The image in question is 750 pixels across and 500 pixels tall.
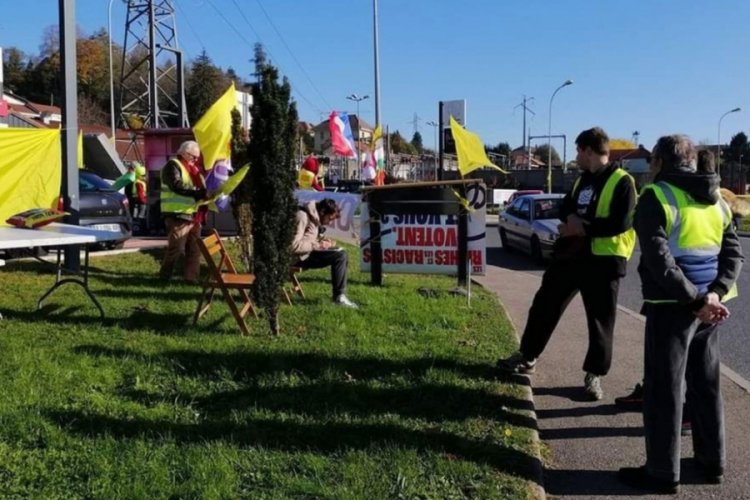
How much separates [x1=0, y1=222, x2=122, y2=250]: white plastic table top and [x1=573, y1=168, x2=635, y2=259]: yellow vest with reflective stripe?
427 cm

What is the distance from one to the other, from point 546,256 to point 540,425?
34.0ft

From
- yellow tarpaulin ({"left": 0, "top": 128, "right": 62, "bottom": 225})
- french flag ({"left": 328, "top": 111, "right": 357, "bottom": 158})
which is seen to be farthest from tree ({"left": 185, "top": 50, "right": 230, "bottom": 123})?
yellow tarpaulin ({"left": 0, "top": 128, "right": 62, "bottom": 225})

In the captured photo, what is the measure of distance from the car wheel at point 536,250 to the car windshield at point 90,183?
876 centimetres

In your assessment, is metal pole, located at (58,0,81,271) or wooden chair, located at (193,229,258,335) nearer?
wooden chair, located at (193,229,258,335)

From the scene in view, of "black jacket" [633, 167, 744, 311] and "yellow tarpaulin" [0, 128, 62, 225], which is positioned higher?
"yellow tarpaulin" [0, 128, 62, 225]

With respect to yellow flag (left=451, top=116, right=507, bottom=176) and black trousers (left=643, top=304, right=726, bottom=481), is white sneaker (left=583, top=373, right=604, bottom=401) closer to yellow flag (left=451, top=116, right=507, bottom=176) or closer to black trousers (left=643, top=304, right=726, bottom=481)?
black trousers (left=643, top=304, right=726, bottom=481)

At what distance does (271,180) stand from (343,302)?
2.36m

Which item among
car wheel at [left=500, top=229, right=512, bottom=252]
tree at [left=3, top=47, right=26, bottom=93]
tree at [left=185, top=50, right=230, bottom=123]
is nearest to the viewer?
car wheel at [left=500, top=229, right=512, bottom=252]

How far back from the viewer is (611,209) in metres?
4.96

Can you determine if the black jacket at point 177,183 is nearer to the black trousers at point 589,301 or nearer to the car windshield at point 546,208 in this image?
the black trousers at point 589,301

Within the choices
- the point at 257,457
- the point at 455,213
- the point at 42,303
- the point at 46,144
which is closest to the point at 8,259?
the point at 46,144

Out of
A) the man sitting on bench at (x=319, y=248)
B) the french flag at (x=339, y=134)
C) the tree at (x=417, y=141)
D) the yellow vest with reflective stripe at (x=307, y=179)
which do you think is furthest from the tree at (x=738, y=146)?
the man sitting on bench at (x=319, y=248)

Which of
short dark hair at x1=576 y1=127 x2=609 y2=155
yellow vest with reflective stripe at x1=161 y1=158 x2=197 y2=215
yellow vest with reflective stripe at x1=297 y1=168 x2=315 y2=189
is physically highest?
yellow vest with reflective stripe at x1=297 y1=168 x2=315 y2=189

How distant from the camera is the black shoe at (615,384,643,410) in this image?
5066mm
